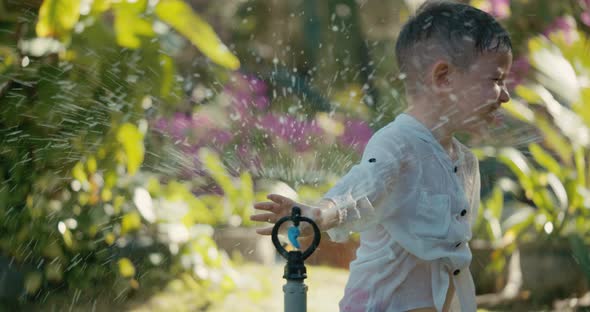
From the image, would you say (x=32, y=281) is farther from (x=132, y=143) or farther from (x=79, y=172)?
(x=132, y=143)

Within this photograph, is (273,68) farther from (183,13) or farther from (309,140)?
(183,13)

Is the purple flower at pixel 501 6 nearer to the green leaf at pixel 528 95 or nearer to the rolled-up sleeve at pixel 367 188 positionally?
the green leaf at pixel 528 95

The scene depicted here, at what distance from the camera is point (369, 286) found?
48.8 inches

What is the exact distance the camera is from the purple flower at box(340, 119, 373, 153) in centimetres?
143

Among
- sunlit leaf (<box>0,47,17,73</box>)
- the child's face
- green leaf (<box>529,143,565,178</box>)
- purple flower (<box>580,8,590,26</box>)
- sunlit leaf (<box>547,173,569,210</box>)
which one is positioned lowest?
sunlit leaf (<box>547,173,569,210</box>)

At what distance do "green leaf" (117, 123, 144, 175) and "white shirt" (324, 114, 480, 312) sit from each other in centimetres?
89

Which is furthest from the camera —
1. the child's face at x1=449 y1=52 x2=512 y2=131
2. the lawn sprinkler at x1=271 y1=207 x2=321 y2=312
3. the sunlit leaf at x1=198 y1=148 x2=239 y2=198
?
the sunlit leaf at x1=198 y1=148 x2=239 y2=198

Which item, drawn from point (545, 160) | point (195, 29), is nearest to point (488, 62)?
point (195, 29)

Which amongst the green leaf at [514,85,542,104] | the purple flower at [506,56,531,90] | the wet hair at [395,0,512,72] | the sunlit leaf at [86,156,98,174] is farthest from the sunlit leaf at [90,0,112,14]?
the green leaf at [514,85,542,104]

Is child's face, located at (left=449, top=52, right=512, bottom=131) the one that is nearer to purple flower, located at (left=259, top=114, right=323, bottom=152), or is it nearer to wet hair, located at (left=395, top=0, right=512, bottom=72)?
wet hair, located at (left=395, top=0, right=512, bottom=72)

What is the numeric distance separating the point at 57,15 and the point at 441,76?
1.01 m

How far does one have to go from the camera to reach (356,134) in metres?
1.45

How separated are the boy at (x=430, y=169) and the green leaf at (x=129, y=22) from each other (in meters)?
0.83

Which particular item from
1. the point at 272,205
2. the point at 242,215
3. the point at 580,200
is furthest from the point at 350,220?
the point at 580,200
